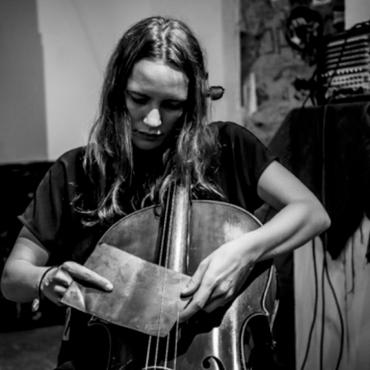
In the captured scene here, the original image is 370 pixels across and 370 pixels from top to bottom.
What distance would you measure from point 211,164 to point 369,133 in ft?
1.77

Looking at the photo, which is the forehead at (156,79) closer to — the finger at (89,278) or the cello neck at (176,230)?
the cello neck at (176,230)

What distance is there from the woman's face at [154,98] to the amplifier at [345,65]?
669 mm

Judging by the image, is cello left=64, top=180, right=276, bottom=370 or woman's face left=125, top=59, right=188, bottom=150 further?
woman's face left=125, top=59, right=188, bottom=150

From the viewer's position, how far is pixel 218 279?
3.18ft

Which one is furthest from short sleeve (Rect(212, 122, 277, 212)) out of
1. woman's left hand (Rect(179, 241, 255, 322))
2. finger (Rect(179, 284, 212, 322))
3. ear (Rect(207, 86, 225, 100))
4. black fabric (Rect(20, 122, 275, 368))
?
finger (Rect(179, 284, 212, 322))

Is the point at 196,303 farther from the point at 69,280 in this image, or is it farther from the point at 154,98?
the point at 154,98

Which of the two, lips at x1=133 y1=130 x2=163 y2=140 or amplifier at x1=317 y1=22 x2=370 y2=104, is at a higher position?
amplifier at x1=317 y1=22 x2=370 y2=104

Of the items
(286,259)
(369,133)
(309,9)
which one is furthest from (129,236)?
(309,9)

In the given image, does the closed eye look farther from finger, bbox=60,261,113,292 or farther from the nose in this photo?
finger, bbox=60,261,113,292

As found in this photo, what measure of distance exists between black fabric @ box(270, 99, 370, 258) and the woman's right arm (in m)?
0.89

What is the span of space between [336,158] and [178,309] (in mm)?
958

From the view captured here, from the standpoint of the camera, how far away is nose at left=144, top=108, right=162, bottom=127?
3.81 ft

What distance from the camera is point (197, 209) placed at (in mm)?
1137

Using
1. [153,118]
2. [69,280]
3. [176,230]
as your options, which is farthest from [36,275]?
[153,118]
